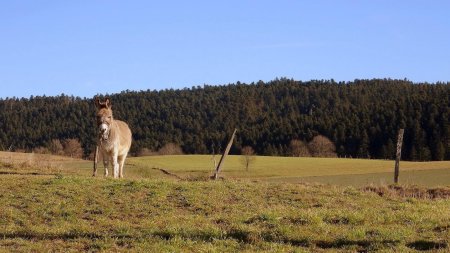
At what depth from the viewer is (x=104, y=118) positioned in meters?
20.1

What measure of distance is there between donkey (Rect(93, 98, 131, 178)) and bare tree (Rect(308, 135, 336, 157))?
11350cm

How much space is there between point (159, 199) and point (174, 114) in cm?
17910

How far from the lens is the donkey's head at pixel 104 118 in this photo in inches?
789

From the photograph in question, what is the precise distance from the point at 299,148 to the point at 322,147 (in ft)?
19.7

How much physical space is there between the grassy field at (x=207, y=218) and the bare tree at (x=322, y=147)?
115 m

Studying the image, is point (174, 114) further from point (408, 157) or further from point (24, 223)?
→ point (24, 223)

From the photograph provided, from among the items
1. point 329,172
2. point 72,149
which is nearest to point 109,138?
point 329,172

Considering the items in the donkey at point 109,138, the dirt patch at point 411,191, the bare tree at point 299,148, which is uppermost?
the bare tree at point 299,148

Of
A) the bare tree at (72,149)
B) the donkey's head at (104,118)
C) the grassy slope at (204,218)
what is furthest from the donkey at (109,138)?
the bare tree at (72,149)

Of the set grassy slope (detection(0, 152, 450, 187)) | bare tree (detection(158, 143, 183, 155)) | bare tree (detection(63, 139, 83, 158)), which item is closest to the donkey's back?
grassy slope (detection(0, 152, 450, 187))

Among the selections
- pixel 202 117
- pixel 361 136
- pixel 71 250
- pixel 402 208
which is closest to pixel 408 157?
pixel 361 136

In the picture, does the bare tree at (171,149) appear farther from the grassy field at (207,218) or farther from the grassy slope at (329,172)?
the grassy field at (207,218)

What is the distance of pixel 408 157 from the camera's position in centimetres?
12044

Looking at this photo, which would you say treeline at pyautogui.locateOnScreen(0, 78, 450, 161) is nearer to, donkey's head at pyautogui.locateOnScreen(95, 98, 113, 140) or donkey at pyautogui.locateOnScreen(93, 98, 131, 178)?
donkey at pyautogui.locateOnScreen(93, 98, 131, 178)
